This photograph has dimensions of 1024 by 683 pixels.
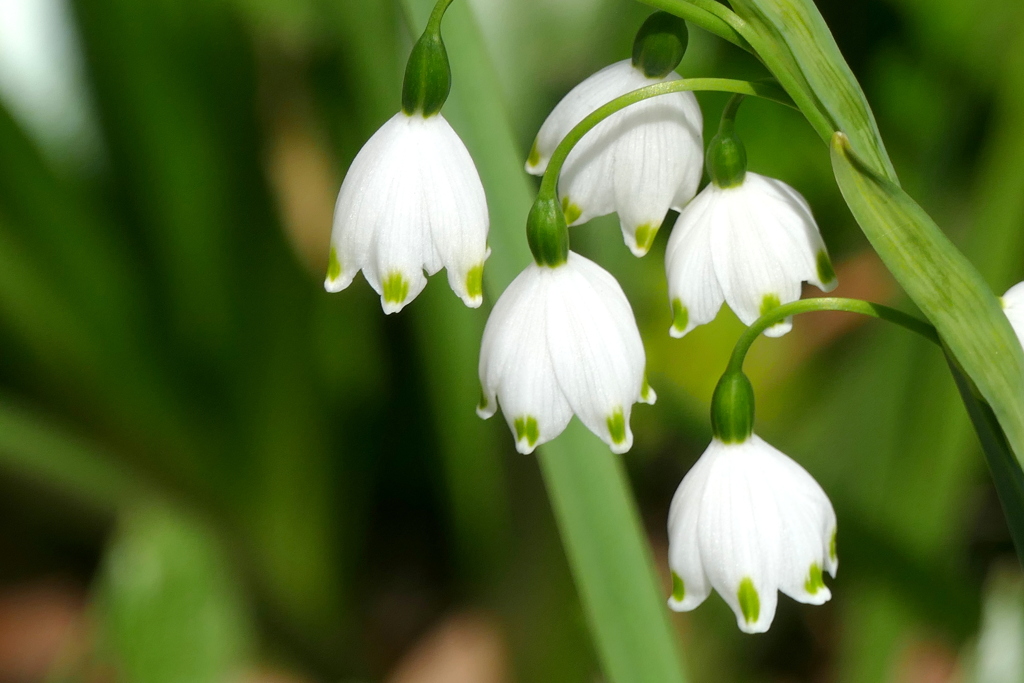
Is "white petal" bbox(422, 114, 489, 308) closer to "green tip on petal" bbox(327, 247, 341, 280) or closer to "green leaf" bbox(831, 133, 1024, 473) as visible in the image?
"green tip on petal" bbox(327, 247, 341, 280)

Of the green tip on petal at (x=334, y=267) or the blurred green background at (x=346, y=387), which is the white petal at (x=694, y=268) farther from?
the blurred green background at (x=346, y=387)

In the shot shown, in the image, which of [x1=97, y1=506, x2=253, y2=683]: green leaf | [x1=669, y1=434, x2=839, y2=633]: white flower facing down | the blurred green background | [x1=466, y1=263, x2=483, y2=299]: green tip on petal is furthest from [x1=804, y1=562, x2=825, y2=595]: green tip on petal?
[x1=97, y1=506, x2=253, y2=683]: green leaf

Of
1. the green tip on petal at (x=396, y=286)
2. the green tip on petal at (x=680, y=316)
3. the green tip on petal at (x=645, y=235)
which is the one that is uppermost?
the green tip on petal at (x=396, y=286)

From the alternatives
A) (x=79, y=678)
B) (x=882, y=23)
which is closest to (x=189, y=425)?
(x=79, y=678)

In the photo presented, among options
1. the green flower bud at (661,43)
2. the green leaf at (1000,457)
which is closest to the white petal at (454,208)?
the green flower bud at (661,43)

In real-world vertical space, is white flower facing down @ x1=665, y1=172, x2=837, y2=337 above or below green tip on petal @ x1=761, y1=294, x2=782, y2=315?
above

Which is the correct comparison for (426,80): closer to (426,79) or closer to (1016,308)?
(426,79)

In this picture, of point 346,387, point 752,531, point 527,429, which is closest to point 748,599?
point 752,531
